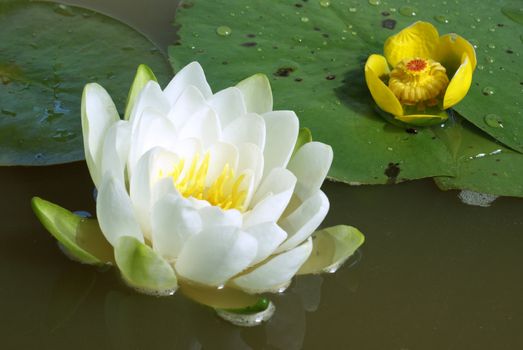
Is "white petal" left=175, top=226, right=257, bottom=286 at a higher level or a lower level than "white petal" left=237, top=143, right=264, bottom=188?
lower

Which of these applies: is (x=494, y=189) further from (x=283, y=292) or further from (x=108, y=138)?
(x=108, y=138)

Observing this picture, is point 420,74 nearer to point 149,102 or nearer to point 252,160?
point 252,160

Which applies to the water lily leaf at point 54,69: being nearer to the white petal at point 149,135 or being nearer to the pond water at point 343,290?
the pond water at point 343,290

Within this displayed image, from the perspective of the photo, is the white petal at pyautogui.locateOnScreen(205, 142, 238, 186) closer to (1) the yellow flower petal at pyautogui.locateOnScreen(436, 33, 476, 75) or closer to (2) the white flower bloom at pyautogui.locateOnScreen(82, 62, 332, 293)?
(2) the white flower bloom at pyautogui.locateOnScreen(82, 62, 332, 293)

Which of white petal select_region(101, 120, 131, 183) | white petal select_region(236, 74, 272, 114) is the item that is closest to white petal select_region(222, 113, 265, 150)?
white petal select_region(236, 74, 272, 114)

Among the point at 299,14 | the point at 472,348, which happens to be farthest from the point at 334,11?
the point at 472,348

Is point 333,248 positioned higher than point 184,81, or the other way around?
point 184,81

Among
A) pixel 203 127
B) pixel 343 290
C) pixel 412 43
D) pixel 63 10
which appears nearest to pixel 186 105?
pixel 203 127
